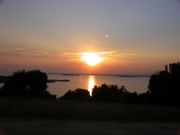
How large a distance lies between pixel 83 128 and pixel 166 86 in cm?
1103

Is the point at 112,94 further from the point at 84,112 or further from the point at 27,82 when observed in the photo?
the point at 27,82

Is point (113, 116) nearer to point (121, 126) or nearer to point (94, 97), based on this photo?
point (121, 126)

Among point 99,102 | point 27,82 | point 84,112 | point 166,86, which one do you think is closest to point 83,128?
point 84,112

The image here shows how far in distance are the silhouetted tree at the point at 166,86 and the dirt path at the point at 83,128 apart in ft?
24.6

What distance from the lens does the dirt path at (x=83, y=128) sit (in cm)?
1240

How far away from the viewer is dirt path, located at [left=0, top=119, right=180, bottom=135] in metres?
12.4

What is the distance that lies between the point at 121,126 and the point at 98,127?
927 millimetres

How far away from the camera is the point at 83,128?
1331 centimetres

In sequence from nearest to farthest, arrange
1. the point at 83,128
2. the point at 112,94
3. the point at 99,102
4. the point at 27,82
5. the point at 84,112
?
the point at 83,128, the point at 84,112, the point at 99,102, the point at 112,94, the point at 27,82

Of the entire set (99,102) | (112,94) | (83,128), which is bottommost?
(83,128)

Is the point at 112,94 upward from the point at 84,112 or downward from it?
upward

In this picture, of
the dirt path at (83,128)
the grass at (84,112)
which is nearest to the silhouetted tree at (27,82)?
the grass at (84,112)

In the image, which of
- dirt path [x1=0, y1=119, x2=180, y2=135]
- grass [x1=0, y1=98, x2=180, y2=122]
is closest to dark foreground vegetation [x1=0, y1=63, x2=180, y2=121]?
grass [x1=0, y1=98, x2=180, y2=122]

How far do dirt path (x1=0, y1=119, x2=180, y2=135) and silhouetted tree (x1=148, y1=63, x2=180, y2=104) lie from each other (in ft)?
24.6
